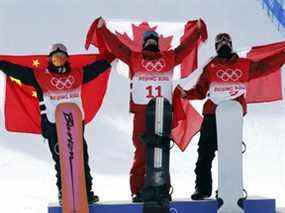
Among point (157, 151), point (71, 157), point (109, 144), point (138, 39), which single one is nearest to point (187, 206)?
point (157, 151)

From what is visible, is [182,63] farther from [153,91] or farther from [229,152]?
[229,152]

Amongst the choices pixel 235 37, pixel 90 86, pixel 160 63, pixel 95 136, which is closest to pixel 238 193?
pixel 160 63

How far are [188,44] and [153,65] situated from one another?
397 mm

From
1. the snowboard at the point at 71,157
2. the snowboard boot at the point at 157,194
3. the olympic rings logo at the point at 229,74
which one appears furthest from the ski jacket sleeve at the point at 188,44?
the snowboard boot at the point at 157,194

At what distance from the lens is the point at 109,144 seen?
757 cm

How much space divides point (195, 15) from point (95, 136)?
4.61m

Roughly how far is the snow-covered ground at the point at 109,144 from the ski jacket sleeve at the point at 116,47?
639 mm

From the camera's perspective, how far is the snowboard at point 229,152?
16.4ft

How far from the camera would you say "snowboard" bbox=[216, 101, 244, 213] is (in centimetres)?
498

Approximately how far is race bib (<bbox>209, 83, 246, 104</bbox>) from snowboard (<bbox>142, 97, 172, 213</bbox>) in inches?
17.3

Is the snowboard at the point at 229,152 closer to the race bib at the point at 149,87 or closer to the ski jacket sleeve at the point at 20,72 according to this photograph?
the race bib at the point at 149,87

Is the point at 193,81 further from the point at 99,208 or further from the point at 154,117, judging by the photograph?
the point at 99,208

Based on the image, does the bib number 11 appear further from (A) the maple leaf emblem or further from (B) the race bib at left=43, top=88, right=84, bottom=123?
(A) the maple leaf emblem

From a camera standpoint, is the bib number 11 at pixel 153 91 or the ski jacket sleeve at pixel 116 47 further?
the ski jacket sleeve at pixel 116 47
